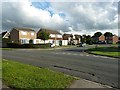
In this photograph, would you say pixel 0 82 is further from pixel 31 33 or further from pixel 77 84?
pixel 31 33

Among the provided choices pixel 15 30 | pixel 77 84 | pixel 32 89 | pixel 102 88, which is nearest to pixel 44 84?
pixel 32 89

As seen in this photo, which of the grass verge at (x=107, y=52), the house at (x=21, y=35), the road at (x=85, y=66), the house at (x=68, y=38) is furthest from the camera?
the house at (x=68, y=38)

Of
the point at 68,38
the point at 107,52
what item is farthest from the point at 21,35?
the point at 107,52

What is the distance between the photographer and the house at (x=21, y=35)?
69562 millimetres

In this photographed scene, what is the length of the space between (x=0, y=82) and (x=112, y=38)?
144 metres

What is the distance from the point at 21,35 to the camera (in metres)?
70.7

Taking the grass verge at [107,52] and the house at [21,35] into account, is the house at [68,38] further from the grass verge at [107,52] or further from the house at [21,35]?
the grass verge at [107,52]

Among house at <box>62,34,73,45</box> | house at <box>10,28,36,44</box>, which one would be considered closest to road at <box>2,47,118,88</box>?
house at <box>10,28,36,44</box>

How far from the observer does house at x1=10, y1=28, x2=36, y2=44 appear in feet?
228

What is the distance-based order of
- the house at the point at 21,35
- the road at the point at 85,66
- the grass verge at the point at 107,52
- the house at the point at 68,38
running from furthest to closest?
the house at the point at 68,38, the house at the point at 21,35, the grass verge at the point at 107,52, the road at the point at 85,66

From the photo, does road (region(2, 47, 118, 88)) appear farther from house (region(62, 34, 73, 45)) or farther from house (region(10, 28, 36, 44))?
house (region(62, 34, 73, 45))

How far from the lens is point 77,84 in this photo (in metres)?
8.66

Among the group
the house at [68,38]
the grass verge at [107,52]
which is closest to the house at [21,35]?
the house at [68,38]

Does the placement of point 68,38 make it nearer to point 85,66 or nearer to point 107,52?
point 107,52
